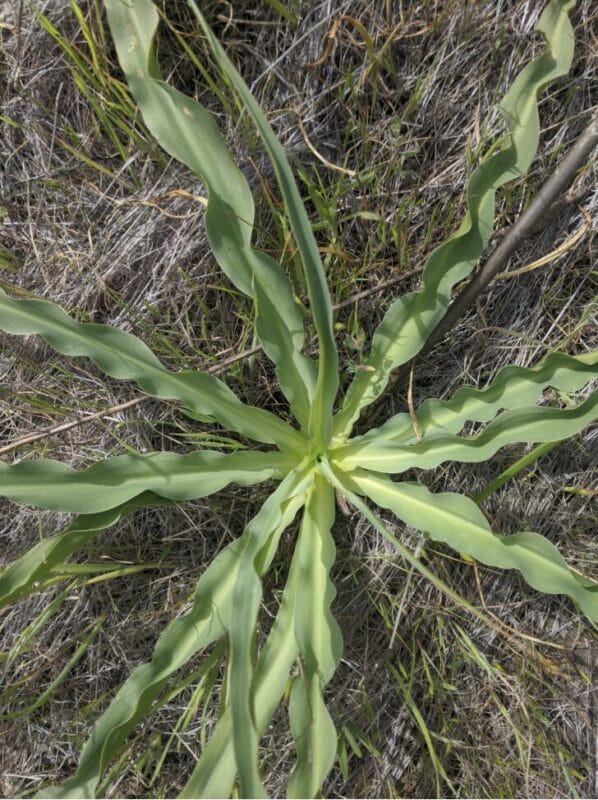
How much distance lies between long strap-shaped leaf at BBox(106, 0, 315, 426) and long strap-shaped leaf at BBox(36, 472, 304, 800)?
0.26 metres

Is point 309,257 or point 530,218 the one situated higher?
point 309,257

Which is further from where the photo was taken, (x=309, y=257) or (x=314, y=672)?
(x=314, y=672)

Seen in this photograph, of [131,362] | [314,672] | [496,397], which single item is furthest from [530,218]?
[314,672]

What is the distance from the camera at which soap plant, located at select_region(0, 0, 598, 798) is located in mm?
989

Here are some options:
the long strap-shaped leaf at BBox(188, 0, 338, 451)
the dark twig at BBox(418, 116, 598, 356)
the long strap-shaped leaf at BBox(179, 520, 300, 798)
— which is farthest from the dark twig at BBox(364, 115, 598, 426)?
the long strap-shaped leaf at BBox(179, 520, 300, 798)

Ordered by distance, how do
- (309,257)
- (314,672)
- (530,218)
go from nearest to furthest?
(309,257)
(314,672)
(530,218)

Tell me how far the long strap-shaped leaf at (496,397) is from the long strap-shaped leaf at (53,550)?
1.37ft

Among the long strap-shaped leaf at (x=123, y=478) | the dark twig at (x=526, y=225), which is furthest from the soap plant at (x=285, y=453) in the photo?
the dark twig at (x=526, y=225)

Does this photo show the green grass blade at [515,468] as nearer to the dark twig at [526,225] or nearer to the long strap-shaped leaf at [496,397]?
the long strap-shaped leaf at [496,397]

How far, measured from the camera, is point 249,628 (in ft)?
2.93

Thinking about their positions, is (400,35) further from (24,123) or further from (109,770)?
(109,770)

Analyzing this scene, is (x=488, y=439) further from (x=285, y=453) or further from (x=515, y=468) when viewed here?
(x=285, y=453)

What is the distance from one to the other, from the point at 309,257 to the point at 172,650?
26.5 inches

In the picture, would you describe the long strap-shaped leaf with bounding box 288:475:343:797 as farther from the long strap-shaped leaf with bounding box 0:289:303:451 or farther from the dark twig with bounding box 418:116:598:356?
the dark twig with bounding box 418:116:598:356
